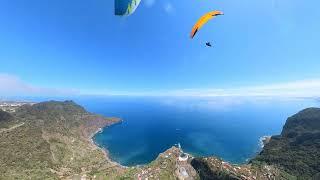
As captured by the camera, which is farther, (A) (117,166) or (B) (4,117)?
(B) (4,117)

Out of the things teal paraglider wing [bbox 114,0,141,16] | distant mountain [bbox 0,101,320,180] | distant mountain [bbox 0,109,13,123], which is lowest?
distant mountain [bbox 0,101,320,180]

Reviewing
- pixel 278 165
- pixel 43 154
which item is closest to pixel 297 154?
pixel 278 165

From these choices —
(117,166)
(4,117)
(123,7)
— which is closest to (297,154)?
(117,166)

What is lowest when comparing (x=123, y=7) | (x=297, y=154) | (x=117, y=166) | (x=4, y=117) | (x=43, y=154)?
(x=117, y=166)

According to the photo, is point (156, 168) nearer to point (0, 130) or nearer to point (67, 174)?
point (67, 174)

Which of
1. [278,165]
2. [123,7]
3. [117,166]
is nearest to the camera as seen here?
[123,7]

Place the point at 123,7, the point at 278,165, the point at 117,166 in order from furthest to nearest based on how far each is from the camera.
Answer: the point at 117,166 → the point at 278,165 → the point at 123,7

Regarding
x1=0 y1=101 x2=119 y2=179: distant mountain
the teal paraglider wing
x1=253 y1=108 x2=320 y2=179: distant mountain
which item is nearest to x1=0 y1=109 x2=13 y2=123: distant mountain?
x1=0 y1=101 x2=119 y2=179: distant mountain

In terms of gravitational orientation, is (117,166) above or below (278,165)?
below

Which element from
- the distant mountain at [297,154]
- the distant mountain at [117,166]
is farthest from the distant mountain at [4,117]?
the distant mountain at [297,154]

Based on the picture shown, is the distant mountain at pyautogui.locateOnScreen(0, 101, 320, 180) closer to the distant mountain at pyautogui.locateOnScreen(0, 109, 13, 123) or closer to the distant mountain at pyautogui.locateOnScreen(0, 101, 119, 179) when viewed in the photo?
the distant mountain at pyautogui.locateOnScreen(0, 101, 119, 179)

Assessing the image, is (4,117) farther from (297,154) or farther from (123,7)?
(123,7)

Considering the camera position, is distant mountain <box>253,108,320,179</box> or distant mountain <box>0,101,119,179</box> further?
distant mountain <box>253,108,320,179</box>

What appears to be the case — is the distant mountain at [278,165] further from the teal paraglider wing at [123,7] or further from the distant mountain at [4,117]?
the distant mountain at [4,117]
